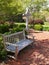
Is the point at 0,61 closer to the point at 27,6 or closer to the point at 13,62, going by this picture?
the point at 13,62

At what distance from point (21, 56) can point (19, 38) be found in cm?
186

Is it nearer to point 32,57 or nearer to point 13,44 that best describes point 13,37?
point 13,44

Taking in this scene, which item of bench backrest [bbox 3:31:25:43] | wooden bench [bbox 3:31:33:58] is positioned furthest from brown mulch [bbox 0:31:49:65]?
bench backrest [bbox 3:31:25:43]

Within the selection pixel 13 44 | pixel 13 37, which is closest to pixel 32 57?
pixel 13 44

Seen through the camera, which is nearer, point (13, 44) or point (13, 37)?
point (13, 44)

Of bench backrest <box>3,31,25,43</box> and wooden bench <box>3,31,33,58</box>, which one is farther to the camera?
bench backrest <box>3,31,25,43</box>

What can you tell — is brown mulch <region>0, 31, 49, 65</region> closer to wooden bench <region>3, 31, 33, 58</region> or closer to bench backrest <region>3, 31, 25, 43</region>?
wooden bench <region>3, 31, 33, 58</region>

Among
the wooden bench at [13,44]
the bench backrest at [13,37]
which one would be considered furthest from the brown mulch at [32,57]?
the bench backrest at [13,37]

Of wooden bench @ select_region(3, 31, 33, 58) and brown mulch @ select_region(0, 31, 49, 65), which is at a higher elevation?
wooden bench @ select_region(3, 31, 33, 58)

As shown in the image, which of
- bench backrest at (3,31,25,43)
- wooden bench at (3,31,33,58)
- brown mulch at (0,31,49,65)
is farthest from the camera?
bench backrest at (3,31,25,43)

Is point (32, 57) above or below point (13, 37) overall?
below

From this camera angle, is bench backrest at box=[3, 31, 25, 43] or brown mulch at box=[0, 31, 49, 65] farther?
bench backrest at box=[3, 31, 25, 43]

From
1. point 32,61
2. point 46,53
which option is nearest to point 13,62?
point 32,61

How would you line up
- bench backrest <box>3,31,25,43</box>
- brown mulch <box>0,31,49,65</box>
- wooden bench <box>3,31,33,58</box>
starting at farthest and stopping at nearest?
bench backrest <box>3,31,25,43</box> → wooden bench <box>3,31,33,58</box> → brown mulch <box>0,31,49,65</box>
